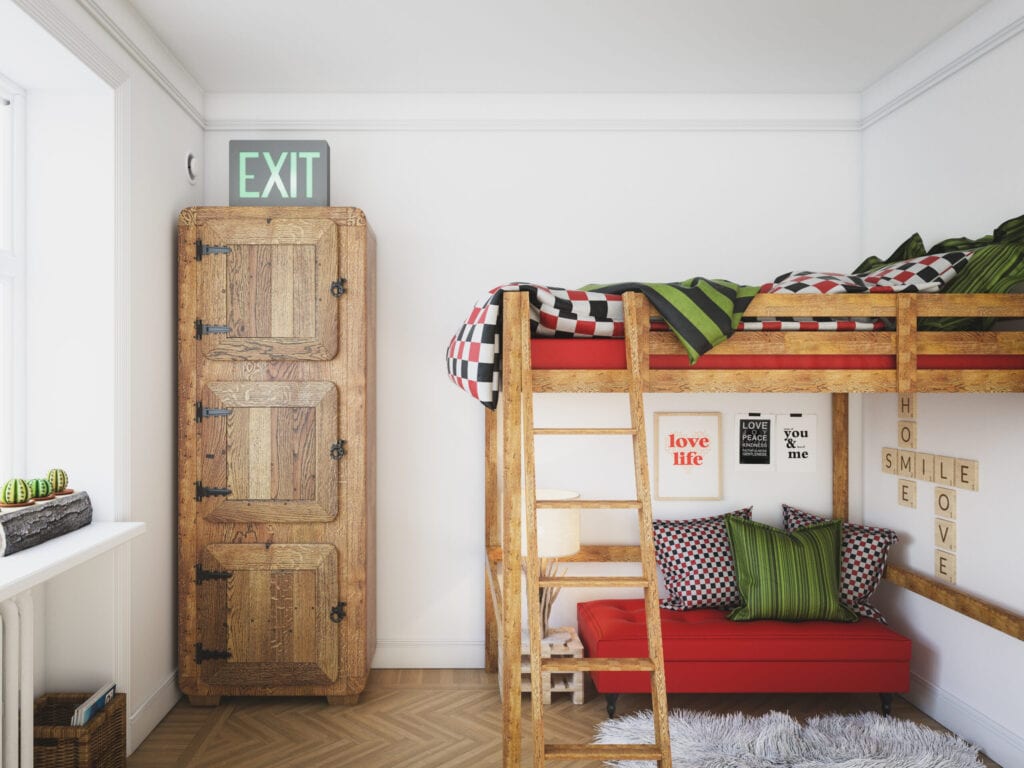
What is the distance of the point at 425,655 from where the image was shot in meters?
3.63

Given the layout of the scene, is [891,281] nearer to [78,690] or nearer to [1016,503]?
[1016,503]

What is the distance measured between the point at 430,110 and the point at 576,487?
2006 millimetres

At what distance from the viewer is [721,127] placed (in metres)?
3.68

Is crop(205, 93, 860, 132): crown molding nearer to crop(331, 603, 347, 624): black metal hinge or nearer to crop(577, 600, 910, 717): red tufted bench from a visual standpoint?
crop(331, 603, 347, 624): black metal hinge

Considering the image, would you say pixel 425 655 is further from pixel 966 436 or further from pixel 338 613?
pixel 966 436

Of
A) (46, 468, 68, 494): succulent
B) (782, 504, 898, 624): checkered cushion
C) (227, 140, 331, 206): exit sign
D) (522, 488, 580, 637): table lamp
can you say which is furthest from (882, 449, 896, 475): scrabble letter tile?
(46, 468, 68, 494): succulent

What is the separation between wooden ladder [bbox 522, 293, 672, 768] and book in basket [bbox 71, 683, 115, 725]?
1.48 meters

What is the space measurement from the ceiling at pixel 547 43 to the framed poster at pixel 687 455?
164 centimetres

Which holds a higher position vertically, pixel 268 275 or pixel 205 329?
pixel 268 275

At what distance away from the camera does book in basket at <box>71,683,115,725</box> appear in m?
2.35

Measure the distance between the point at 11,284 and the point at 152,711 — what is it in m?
1.74

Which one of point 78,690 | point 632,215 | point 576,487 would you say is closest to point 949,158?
point 632,215

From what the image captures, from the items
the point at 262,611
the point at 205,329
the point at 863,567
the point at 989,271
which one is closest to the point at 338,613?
the point at 262,611

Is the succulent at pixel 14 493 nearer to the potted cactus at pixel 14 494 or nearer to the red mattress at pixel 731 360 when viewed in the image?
the potted cactus at pixel 14 494
